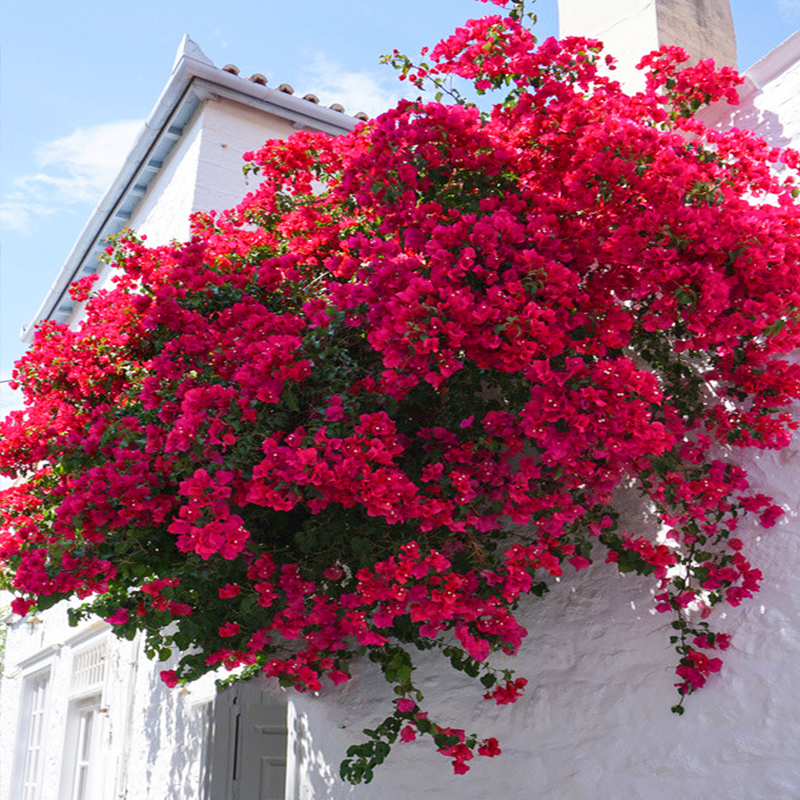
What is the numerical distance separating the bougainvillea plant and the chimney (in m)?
0.80

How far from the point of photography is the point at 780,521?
3.21 m

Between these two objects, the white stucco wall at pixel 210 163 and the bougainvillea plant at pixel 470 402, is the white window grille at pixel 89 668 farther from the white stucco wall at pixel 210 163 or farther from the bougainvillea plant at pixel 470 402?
the bougainvillea plant at pixel 470 402

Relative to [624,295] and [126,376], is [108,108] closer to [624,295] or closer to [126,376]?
[126,376]

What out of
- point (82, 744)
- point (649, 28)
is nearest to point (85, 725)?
point (82, 744)

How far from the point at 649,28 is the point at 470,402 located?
2598mm

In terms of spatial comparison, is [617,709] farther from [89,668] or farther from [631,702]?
[89,668]

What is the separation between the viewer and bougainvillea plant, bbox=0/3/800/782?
295 centimetres

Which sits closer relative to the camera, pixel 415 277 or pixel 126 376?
pixel 415 277

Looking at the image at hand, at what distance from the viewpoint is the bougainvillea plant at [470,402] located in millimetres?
2947

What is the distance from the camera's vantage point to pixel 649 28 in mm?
4645

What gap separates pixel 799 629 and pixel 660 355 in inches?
45.5

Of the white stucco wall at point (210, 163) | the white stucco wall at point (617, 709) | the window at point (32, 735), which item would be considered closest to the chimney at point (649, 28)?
the white stucco wall at point (617, 709)

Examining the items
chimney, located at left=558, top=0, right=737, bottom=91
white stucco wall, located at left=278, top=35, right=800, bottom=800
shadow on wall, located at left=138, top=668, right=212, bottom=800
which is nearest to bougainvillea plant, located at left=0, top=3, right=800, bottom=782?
white stucco wall, located at left=278, top=35, right=800, bottom=800

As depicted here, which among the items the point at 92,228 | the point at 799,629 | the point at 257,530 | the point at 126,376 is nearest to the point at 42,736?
the point at 92,228
